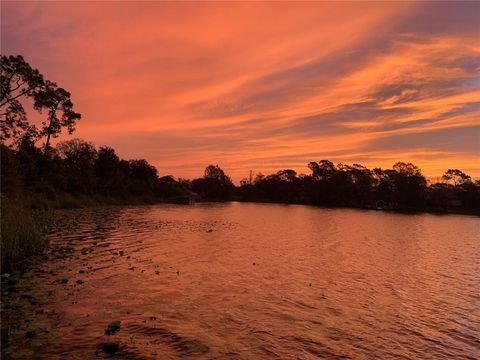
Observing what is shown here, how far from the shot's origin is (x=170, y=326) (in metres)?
12.5

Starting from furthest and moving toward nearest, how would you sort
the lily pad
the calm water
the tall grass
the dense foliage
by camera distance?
the dense foliage, the tall grass, the lily pad, the calm water

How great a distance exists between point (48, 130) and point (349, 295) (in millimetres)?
68003

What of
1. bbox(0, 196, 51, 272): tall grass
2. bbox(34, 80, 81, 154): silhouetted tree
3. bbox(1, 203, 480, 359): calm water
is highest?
bbox(34, 80, 81, 154): silhouetted tree

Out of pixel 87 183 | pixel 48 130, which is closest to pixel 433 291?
pixel 48 130

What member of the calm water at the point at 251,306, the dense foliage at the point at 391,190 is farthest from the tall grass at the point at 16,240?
the dense foliage at the point at 391,190

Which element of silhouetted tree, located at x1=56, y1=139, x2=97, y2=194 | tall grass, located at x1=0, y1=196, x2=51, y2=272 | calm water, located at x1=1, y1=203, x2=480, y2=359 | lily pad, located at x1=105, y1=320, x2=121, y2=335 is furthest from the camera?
silhouetted tree, located at x1=56, y1=139, x2=97, y2=194

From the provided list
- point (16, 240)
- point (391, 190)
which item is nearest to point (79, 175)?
point (16, 240)

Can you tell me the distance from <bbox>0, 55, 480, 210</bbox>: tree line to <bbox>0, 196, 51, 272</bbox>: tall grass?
55.5ft

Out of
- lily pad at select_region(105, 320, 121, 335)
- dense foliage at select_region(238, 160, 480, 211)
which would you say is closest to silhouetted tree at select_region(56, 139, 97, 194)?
lily pad at select_region(105, 320, 121, 335)

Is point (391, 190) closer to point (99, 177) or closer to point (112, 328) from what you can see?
point (99, 177)

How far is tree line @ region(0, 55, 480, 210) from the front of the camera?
5288 centimetres

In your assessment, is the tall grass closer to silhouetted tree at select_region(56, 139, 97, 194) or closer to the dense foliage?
silhouetted tree at select_region(56, 139, 97, 194)

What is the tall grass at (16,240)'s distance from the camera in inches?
696

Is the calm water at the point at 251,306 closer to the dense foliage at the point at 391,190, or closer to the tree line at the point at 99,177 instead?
the tree line at the point at 99,177
